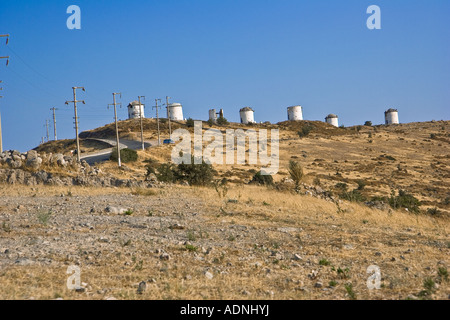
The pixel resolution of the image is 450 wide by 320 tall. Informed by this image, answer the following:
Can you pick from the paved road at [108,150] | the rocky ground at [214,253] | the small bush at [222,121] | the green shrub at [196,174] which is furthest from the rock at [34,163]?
the small bush at [222,121]

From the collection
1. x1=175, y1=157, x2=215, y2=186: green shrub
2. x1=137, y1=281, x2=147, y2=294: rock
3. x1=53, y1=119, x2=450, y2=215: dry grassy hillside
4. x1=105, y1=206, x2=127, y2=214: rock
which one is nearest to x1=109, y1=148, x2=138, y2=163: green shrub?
x1=53, y1=119, x2=450, y2=215: dry grassy hillside

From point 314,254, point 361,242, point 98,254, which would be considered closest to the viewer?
point 98,254

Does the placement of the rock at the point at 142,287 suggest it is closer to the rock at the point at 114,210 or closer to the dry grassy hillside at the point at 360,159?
the rock at the point at 114,210

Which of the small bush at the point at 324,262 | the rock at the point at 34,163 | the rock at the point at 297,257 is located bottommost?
the small bush at the point at 324,262

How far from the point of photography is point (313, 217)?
1475cm

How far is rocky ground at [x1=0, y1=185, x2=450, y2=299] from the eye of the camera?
6.61 m

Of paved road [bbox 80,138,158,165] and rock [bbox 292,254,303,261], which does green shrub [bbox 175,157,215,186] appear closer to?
rock [bbox 292,254,303,261]

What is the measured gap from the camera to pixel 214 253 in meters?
9.04

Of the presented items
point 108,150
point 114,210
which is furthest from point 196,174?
point 108,150

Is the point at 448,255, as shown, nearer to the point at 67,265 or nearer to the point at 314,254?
the point at 314,254

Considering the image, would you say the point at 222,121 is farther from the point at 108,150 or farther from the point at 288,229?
the point at 288,229

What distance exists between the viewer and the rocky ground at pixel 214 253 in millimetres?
6609
